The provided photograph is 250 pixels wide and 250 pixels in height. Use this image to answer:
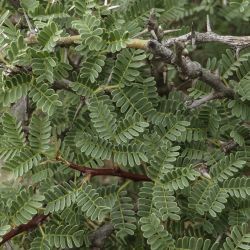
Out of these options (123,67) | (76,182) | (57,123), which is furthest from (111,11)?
(76,182)

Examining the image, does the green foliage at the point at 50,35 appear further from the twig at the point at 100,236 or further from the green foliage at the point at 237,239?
the green foliage at the point at 237,239

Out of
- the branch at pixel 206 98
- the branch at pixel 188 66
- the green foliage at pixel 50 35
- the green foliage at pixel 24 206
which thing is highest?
the green foliage at pixel 50 35

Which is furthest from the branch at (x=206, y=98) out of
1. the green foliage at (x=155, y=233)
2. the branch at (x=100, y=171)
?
the green foliage at (x=155, y=233)

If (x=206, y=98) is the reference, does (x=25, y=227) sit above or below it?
below

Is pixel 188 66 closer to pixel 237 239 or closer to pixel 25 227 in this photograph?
pixel 237 239

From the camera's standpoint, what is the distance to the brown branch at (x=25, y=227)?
1.30 meters

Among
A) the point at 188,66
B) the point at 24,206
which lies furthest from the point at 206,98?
the point at 24,206

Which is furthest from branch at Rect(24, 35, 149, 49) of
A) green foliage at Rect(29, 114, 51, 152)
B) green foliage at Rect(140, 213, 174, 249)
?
green foliage at Rect(140, 213, 174, 249)

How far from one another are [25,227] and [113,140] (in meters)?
0.30

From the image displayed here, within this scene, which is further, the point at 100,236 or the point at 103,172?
the point at 100,236

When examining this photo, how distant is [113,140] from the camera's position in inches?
52.2

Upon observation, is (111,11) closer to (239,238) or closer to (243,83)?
(243,83)

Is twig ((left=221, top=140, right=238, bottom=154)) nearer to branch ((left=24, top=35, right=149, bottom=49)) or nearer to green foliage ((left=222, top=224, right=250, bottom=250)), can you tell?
green foliage ((left=222, top=224, right=250, bottom=250))

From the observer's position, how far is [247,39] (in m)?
1.37
